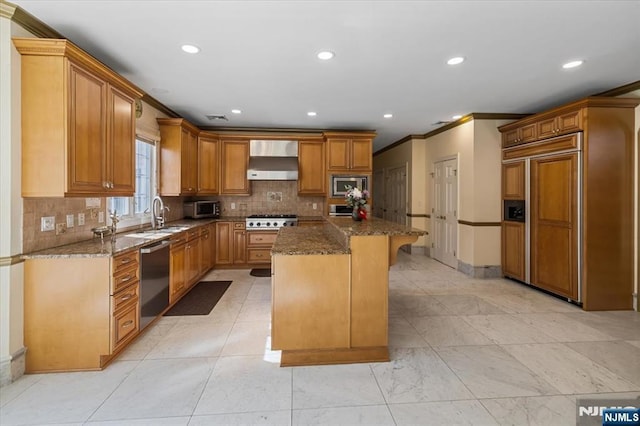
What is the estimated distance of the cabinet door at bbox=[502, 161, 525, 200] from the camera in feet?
14.3

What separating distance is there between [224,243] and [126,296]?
284 cm

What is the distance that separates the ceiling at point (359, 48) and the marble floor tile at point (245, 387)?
8.64 feet

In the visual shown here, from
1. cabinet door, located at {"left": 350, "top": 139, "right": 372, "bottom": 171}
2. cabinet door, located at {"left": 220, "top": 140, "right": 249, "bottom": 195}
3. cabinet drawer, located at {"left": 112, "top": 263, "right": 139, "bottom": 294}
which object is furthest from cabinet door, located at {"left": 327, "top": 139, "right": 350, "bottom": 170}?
cabinet drawer, located at {"left": 112, "top": 263, "right": 139, "bottom": 294}

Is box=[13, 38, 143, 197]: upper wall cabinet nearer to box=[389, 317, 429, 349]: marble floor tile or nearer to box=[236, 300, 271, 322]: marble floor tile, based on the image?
Result: box=[236, 300, 271, 322]: marble floor tile

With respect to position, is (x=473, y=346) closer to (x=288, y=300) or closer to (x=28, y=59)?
(x=288, y=300)

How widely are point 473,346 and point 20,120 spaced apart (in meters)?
3.98

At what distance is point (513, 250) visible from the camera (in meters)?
4.57

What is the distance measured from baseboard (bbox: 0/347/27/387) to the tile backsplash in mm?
736

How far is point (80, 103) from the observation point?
228cm

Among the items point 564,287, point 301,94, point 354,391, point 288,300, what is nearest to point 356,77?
point 301,94

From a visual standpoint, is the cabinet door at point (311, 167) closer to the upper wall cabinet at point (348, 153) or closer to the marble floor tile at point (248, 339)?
the upper wall cabinet at point (348, 153)

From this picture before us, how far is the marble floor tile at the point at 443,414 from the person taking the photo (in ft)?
5.77

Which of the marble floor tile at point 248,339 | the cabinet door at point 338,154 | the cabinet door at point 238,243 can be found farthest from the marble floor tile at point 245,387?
the cabinet door at point 338,154


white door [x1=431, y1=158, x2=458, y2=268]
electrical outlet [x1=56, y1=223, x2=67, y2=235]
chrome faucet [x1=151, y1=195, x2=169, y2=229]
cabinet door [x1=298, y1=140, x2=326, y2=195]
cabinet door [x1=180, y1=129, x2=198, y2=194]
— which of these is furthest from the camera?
cabinet door [x1=298, y1=140, x2=326, y2=195]
